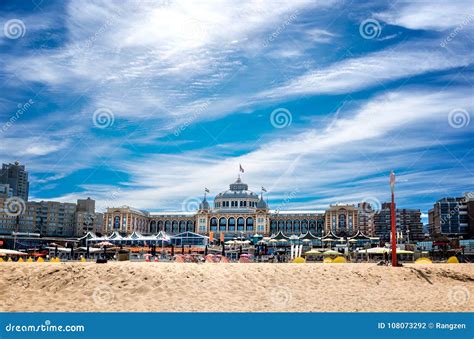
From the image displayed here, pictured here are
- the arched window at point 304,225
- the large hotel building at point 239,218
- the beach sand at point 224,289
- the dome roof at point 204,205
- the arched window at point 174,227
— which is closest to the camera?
the beach sand at point 224,289

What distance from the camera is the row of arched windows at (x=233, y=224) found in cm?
12638

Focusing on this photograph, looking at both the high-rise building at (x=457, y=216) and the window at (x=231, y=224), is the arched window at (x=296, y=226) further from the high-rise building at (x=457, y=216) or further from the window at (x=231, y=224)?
the high-rise building at (x=457, y=216)

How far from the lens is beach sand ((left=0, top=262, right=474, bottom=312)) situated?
22766 millimetres

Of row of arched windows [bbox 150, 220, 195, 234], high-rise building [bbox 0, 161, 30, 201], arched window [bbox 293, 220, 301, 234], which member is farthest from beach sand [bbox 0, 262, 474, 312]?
high-rise building [bbox 0, 161, 30, 201]

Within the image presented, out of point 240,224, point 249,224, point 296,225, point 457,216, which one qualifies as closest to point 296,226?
point 296,225

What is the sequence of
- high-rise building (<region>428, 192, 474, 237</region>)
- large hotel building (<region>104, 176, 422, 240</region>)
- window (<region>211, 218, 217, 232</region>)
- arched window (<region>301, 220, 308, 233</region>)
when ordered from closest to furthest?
high-rise building (<region>428, 192, 474, 237</region>) → large hotel building (<region>104, 176, 422, 240</region>) → window (<region>211, 218, 217, 232</region>) → arched window (<region>301, 220, 308, 233</region>)

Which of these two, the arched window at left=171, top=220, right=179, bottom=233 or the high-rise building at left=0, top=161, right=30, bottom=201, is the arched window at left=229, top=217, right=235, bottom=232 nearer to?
the arched window at left=171, top=220, right=179, bottom=233

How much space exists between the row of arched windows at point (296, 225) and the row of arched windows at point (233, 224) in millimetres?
6364

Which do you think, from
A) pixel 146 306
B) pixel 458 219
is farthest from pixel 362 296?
pixel 458 219

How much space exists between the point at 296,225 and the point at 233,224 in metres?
16.8

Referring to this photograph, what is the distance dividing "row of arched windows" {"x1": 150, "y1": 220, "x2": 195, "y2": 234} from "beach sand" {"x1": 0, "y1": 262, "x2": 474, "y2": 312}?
10614 cm

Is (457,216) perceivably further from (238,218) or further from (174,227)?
(174,227)

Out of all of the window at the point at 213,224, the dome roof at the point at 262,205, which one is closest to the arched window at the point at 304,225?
the dome roof at the point at 262,205
